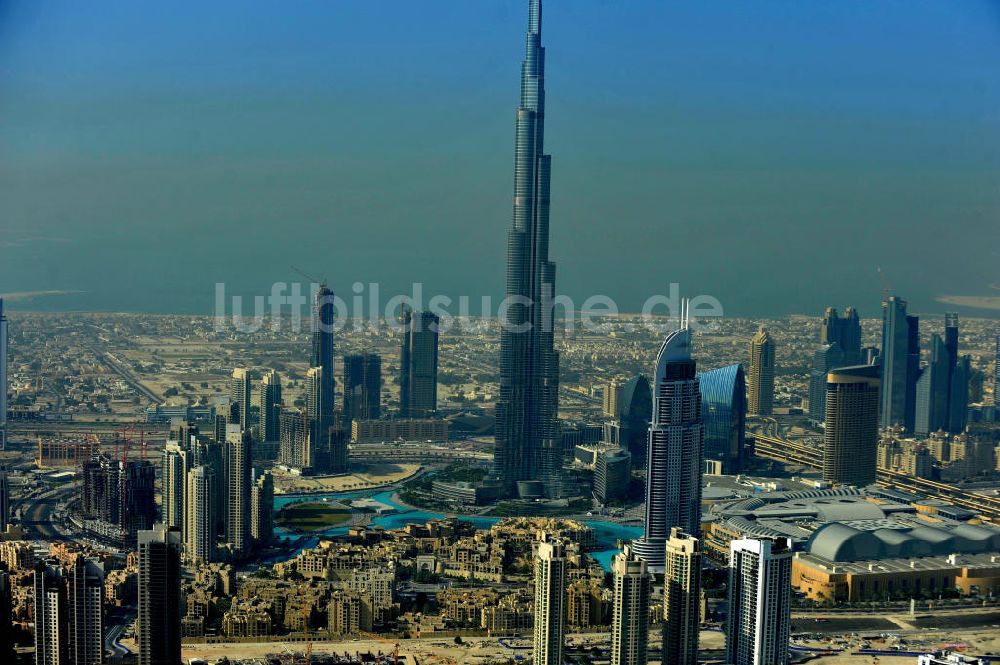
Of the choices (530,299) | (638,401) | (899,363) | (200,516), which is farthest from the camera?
(899,363)

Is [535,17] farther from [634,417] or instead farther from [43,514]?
[43,514]

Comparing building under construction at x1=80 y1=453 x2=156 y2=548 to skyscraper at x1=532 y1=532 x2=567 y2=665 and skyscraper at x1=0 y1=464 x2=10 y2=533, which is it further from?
skyscraper at x1=532 y1=532 x2=567 y2=665

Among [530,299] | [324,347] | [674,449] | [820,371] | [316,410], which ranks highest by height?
[530,299]

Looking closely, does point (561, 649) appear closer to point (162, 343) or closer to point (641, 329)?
point (641, 329)

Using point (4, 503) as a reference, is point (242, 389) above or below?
above

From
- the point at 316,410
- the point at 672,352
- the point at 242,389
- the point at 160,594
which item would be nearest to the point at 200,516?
the point at 160,594

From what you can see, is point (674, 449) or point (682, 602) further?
point (674, 449)
